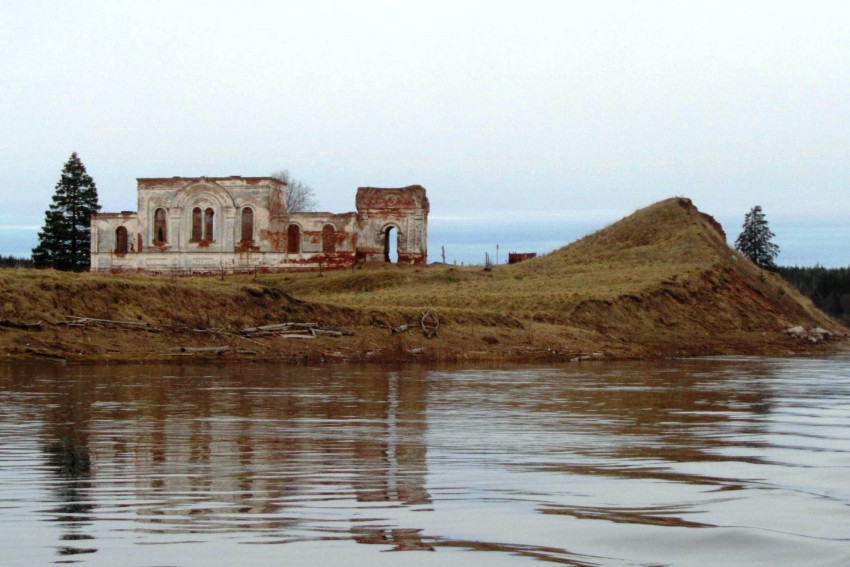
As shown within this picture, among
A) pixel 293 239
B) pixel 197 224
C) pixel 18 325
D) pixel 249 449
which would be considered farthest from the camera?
pixel 197 224

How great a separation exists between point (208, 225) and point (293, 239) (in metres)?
5.02

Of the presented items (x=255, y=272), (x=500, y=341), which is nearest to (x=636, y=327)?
(x=500, y=341)

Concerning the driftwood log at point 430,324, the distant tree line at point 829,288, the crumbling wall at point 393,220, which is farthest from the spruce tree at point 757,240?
the driftwood log at point 430,324

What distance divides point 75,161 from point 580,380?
176 feet

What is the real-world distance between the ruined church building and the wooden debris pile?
30779 mm

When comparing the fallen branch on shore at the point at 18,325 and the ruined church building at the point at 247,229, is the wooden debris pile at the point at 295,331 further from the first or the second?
the ruined church building at the point at 247,229

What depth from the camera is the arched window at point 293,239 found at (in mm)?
62312

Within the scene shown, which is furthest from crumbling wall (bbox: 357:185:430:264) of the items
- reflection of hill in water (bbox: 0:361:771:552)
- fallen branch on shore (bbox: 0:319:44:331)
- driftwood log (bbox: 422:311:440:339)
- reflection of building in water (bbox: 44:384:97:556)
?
reflection of building in water (bbox: 44:384:97:556)

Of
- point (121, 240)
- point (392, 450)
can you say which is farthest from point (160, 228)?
point (392, 450)

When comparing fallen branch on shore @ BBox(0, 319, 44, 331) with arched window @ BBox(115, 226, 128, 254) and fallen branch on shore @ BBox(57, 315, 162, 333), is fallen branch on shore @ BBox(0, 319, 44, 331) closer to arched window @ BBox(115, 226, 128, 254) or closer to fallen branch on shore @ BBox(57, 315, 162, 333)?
fallen branch on shore @ BBox(57, 315, 162, 333)

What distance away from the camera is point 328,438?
1084 cm

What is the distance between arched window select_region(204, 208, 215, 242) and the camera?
63.1m

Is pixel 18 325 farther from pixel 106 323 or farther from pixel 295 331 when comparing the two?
pixel 295 331

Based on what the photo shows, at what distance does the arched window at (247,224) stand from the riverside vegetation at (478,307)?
150 inches
